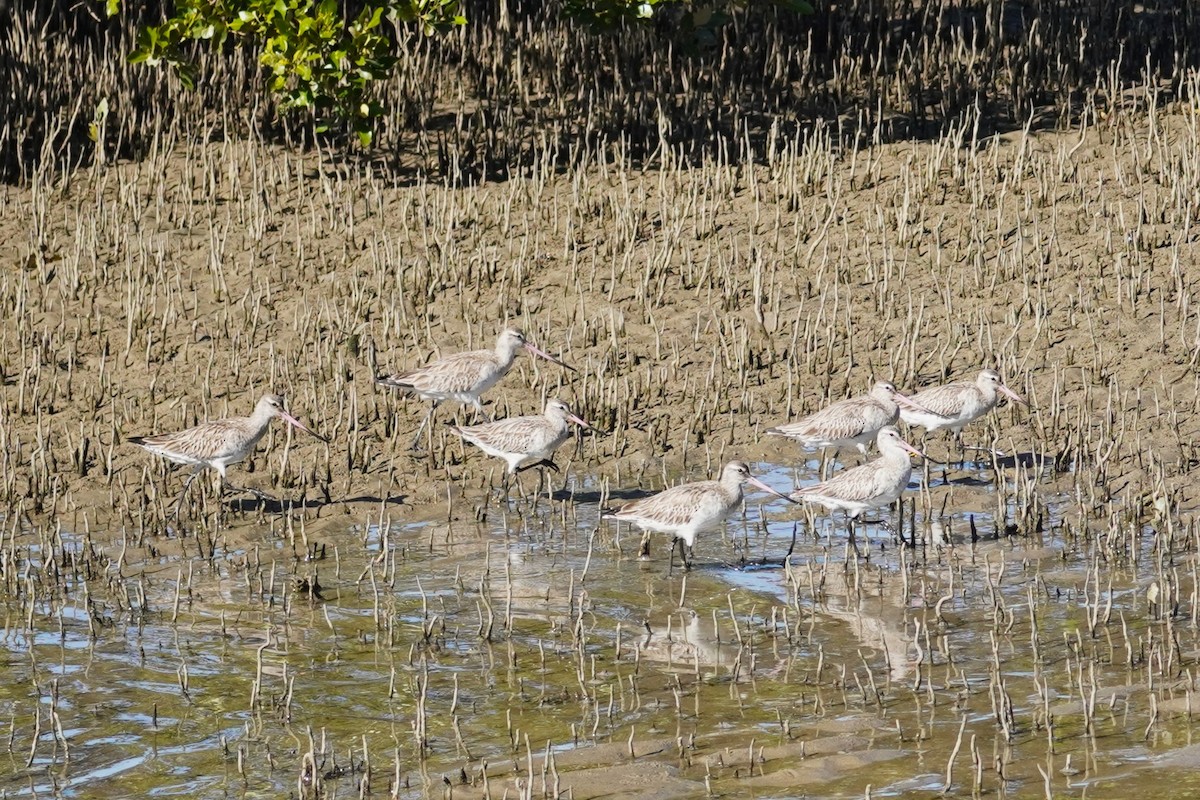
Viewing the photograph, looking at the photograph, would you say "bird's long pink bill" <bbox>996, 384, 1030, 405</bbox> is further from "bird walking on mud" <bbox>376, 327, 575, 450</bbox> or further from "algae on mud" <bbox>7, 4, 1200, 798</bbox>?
"bird walking on mud" <bbox>376, 327, 575, 450</bbox>

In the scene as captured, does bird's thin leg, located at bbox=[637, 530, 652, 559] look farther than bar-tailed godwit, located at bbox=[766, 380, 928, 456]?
No

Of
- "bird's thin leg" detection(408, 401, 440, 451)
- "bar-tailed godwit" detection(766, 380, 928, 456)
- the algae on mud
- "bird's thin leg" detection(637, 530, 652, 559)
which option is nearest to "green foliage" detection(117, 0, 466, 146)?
the algae on mud

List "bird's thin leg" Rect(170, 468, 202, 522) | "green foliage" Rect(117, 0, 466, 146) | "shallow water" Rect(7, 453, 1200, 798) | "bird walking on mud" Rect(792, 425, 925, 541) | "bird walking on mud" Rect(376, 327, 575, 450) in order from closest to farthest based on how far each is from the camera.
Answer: "shallow water" Rect(7, 453, 1200, 798), "bird walking on mud" Rect(792, 425, 925, 541), "bird's thin leg" Rect(170, 468, 202, 522), "bird walking on mud" Rect(376, 327, 575, 450), "green foliage" Rect(117, 0, 466, 146)

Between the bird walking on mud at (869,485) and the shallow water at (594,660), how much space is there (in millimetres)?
234

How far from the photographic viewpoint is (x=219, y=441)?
425 inches

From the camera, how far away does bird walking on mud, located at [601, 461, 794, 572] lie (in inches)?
374

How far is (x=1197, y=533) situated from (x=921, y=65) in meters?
9.65

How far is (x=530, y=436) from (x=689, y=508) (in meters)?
1.68

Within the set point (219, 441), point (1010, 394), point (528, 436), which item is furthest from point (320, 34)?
point (1010, 394)

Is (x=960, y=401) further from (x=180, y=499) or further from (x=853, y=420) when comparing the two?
(x=180, y=499)

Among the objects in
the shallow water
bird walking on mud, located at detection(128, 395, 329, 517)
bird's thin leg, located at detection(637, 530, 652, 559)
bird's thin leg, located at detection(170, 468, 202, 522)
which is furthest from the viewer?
bird walking on mud, located at detection(128, 395, 329, 517)

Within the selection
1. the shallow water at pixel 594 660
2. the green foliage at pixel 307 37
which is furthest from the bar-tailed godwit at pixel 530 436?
the green foliage at pixel 307 37

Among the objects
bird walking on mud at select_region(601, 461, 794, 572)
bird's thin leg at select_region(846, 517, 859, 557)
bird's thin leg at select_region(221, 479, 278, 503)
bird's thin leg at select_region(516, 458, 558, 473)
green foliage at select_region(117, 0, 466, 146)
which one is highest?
green foliage at select_region(117, 0, 466, 146)

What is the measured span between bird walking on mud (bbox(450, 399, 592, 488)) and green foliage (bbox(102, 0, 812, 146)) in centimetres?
463
